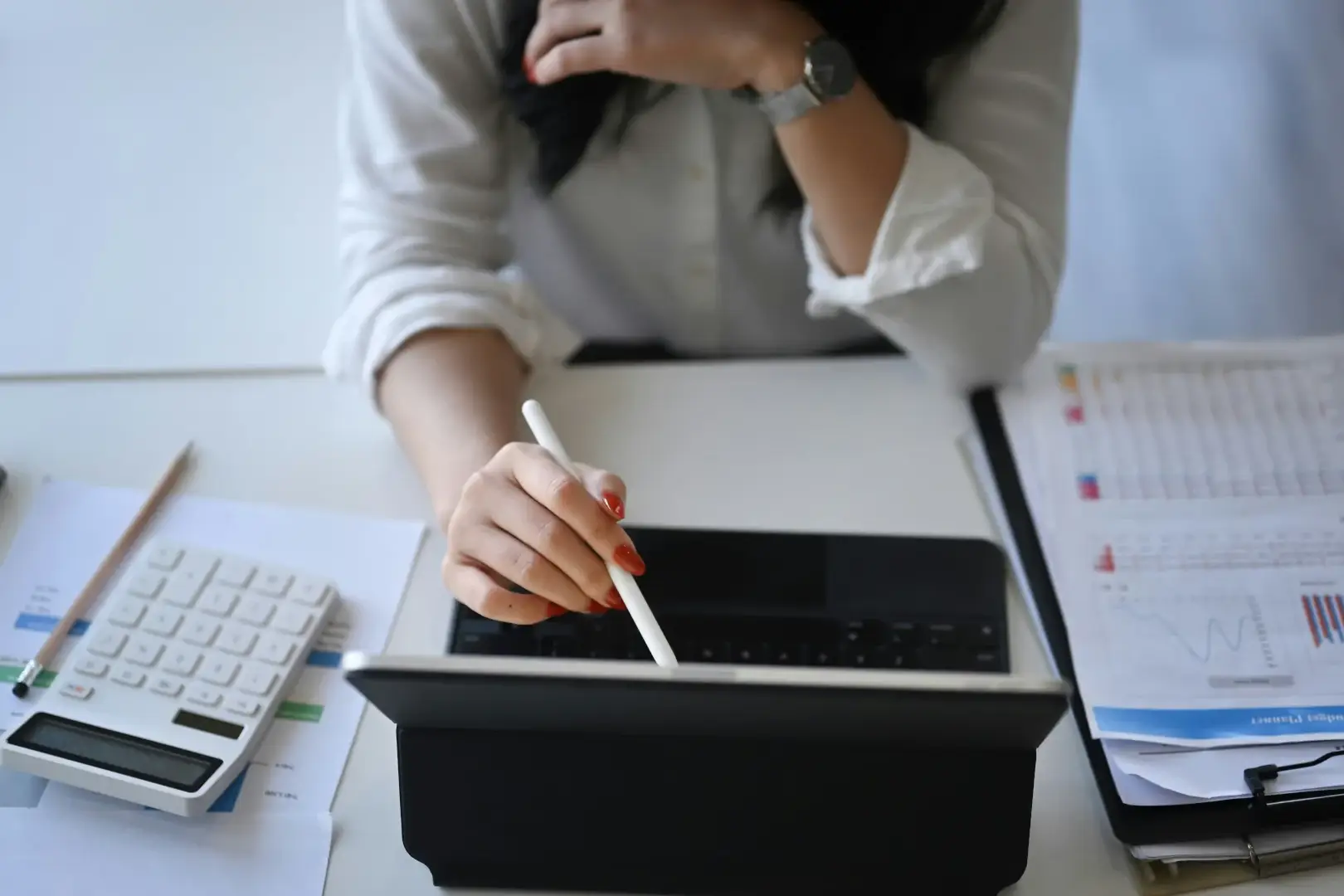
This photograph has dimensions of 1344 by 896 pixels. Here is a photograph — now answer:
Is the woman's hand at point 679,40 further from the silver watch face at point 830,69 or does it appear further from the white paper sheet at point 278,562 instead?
the white paper sheet at point 278,562

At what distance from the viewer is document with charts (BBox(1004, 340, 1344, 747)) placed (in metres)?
0.66

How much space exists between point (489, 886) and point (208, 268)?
65 cm

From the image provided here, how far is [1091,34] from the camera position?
2119mm

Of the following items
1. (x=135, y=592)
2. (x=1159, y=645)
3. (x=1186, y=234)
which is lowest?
(x=1186, y=234)

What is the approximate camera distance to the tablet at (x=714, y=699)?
0.46m

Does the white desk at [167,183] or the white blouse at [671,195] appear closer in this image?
the white blouse at [671,195]

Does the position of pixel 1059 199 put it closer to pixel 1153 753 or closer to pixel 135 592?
pixel 1153 753

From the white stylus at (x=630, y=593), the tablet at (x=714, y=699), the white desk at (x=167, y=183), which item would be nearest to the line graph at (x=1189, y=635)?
the tablet at (x=714, y=699)

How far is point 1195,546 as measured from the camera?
734 mm

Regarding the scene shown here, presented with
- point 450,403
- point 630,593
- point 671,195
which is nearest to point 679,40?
point 671,195

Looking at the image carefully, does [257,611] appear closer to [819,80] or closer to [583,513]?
[583,513]

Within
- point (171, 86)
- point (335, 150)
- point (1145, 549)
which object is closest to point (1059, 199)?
point (1145, 549)

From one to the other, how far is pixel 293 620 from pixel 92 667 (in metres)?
0.11

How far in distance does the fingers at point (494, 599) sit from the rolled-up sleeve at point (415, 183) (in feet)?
0.74
